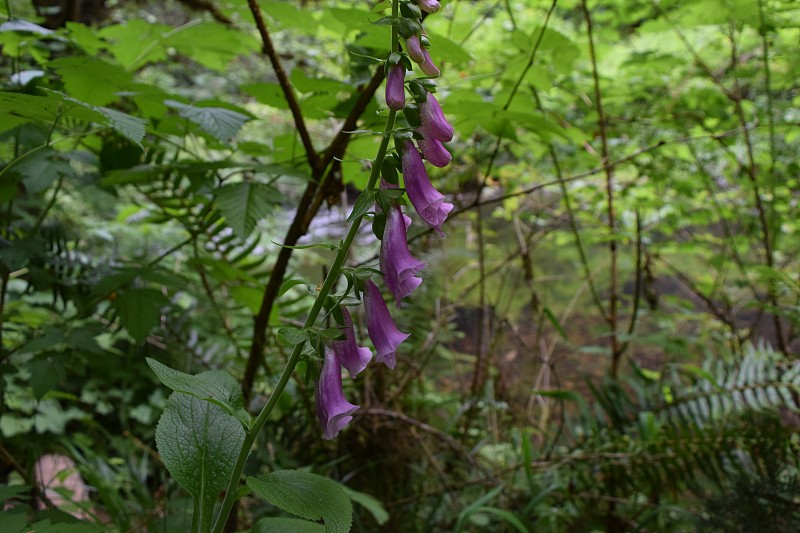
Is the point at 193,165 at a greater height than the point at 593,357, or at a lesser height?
greater

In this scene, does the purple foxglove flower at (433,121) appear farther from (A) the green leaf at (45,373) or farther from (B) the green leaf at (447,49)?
(A) the green leaf at (45,373)

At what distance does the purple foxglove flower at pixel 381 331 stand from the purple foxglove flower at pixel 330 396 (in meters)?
0.05

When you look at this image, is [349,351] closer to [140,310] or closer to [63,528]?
[63,528]

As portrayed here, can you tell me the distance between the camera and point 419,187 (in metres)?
0.63

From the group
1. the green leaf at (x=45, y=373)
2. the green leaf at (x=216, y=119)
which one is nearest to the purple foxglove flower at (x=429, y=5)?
the green leaf at (x=216, y=119)

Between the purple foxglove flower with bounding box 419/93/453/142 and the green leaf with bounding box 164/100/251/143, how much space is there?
42cm

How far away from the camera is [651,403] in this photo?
1.77 m

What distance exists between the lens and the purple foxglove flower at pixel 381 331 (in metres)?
0.65

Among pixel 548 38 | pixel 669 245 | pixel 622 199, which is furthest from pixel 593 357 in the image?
pixel 548 38

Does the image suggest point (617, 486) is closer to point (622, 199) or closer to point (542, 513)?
point (542, 513)

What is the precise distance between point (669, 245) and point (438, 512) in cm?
190

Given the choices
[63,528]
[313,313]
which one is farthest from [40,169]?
[313,313]

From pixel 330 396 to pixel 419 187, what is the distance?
0.25m

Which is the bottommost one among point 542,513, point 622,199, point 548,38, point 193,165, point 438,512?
point 438,512
